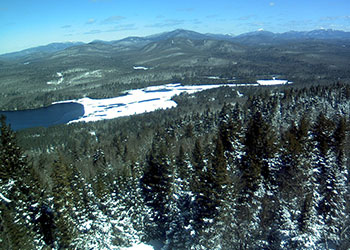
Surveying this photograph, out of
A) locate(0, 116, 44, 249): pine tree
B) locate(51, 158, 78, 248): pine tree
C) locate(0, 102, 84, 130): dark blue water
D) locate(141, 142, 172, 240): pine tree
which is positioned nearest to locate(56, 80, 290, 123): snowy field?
locate(0, 102, 84, 130): dark blue water

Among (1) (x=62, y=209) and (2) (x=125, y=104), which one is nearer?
(1) (x=62, y=209)

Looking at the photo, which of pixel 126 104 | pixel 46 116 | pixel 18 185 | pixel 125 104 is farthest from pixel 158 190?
pixel 46 116

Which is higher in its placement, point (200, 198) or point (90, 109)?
point (200, 198)

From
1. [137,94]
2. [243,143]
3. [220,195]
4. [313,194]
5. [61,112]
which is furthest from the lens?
[137,94]

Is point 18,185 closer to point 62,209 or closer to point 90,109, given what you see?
point 62,209

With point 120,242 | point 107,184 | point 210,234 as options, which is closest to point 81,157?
point 107,184

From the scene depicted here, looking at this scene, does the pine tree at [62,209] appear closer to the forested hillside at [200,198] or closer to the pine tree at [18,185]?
the forested hillside at [200,198]

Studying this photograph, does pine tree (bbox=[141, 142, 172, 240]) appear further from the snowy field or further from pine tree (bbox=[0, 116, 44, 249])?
the snowy field

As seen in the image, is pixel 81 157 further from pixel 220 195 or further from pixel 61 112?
pixel 61 112
